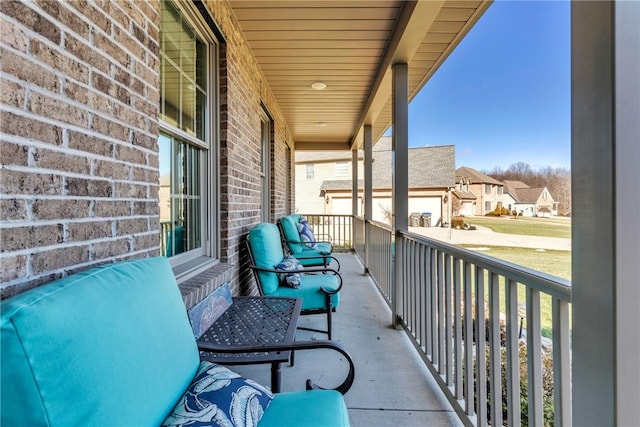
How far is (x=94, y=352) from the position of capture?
70 cm

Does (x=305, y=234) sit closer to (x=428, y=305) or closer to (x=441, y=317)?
(x=428, y=305)

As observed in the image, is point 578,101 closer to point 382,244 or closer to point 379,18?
point 379,18

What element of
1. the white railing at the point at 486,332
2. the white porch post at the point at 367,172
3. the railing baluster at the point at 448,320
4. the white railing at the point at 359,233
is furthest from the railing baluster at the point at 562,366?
the white railing at the point at 359,233

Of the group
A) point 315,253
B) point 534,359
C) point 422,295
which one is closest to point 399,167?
point 422,295

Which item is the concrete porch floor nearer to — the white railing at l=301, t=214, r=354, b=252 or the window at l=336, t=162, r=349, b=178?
the white railing at l=301, t=214, r=354, b=252

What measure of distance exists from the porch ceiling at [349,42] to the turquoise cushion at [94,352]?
7.52 ft

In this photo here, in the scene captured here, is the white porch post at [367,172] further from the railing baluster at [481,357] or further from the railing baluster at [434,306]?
the railing baluster at [481,357]

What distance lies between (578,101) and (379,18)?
2176mm

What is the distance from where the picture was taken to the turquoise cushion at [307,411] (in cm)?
99

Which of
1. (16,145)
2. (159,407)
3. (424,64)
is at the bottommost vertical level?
(159,407)

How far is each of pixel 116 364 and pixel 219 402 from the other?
33 cm

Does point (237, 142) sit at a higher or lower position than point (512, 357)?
higher

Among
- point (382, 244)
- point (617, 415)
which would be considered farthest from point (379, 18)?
point (617, 415)

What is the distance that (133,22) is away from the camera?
1272 mm
